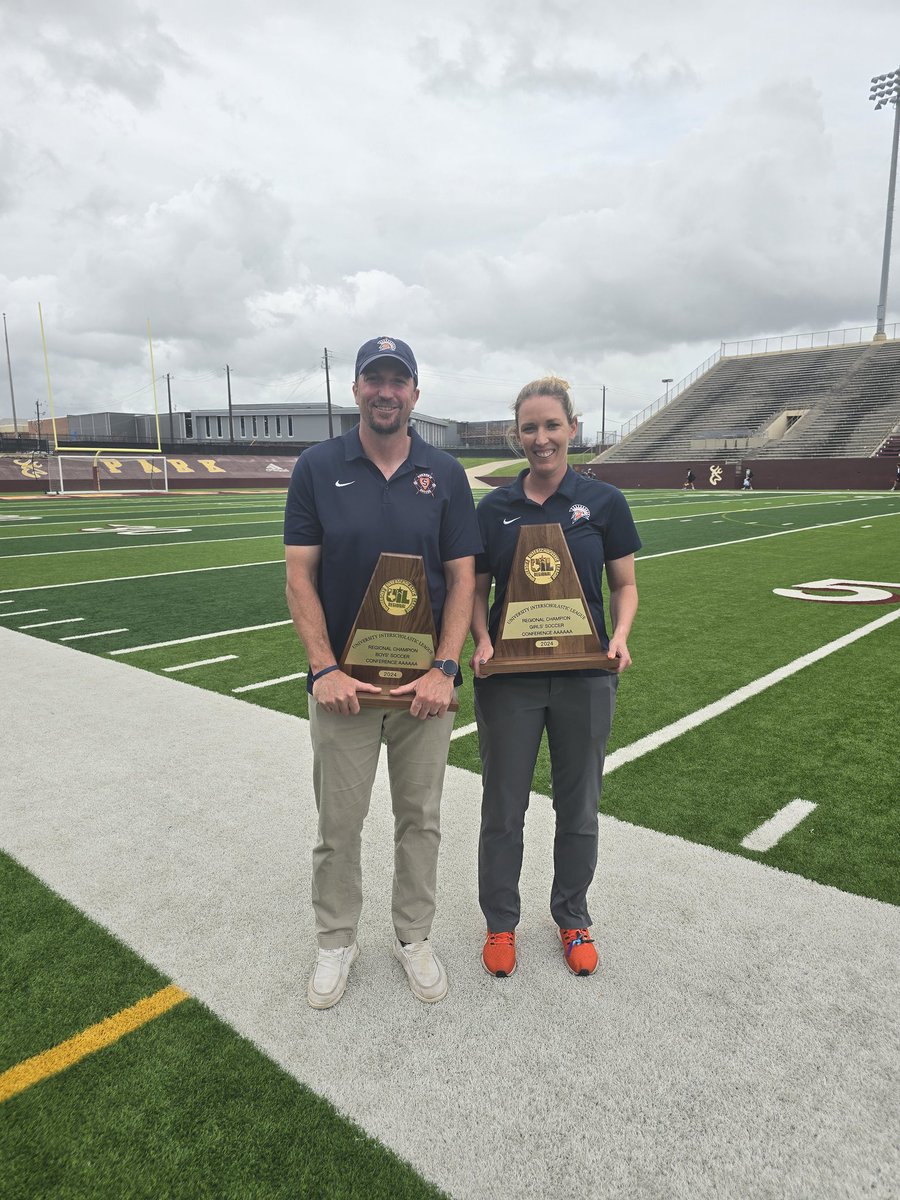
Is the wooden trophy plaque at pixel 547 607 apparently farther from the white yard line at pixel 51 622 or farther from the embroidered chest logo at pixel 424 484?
the white yard line at pixel 51 622

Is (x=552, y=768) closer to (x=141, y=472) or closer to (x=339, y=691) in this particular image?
(x=339, y=691)

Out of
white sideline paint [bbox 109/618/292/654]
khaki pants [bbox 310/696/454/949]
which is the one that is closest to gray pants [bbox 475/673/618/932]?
khaki pants [bbox 310/696/454/949]

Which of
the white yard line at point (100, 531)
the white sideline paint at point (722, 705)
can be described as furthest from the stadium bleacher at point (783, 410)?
the white sideline paint at point (722, 705)

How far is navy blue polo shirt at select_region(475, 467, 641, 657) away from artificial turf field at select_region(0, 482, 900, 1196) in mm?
1503

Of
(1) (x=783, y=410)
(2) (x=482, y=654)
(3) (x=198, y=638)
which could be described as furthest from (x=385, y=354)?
(1) (x=783, y=410)

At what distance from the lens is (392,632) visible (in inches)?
91.7

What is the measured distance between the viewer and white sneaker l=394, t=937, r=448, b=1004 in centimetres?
242

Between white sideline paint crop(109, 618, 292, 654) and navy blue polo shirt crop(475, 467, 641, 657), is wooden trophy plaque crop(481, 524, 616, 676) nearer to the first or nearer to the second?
navy blue polo shirt crop(475, 467, 641, 657)

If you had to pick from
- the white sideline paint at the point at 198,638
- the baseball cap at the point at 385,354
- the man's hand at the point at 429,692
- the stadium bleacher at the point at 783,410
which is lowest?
the white sideline paint at the point at 198,638

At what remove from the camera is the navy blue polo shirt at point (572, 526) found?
2490mm

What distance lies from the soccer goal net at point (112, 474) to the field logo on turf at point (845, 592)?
3323 cm

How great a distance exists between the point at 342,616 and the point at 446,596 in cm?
33

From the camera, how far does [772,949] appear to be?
8.60 ft

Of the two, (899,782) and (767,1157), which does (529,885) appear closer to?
(767,1157)
